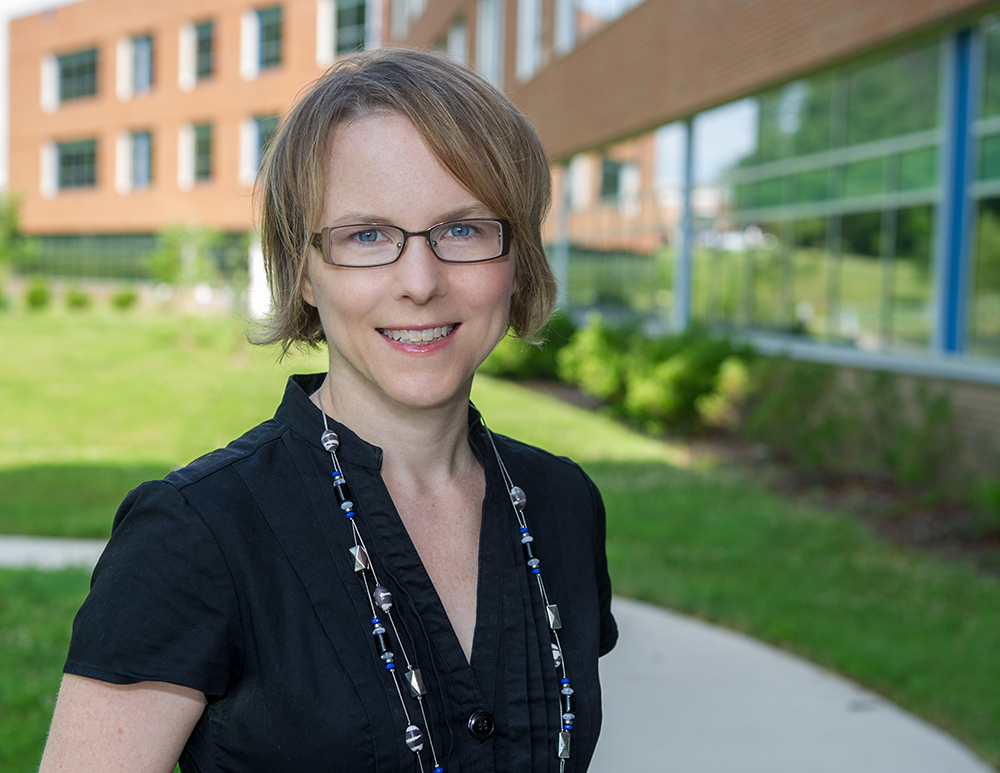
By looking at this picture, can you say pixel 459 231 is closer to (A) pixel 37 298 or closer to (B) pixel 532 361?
(B) pixel 532 361

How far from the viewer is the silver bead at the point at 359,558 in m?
1.53

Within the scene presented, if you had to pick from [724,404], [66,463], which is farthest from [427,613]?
[724,404]

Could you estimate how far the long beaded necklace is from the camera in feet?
4.84

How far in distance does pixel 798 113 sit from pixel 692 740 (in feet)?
34.0

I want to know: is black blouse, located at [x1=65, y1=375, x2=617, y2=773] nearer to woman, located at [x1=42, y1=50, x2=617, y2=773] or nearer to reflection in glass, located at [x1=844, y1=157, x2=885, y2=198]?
woman, located at [x1=42, y1=50, x2=617, y2=773]

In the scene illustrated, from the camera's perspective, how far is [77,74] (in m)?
45.8

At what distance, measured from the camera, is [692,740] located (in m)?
4.34

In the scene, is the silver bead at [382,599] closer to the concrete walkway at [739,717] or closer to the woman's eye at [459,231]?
the woman's eye at [459,231]

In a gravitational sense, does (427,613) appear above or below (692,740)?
above

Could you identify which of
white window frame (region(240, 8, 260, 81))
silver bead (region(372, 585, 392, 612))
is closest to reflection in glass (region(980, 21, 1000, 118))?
silver bead (region(372, 585, 392, 612))

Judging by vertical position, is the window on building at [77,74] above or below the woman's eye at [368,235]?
above

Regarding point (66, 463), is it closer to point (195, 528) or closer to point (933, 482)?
point (933, 482)

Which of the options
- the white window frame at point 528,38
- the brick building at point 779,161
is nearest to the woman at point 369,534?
the brick building at point 779,161

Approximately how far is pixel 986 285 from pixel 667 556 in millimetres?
4726
